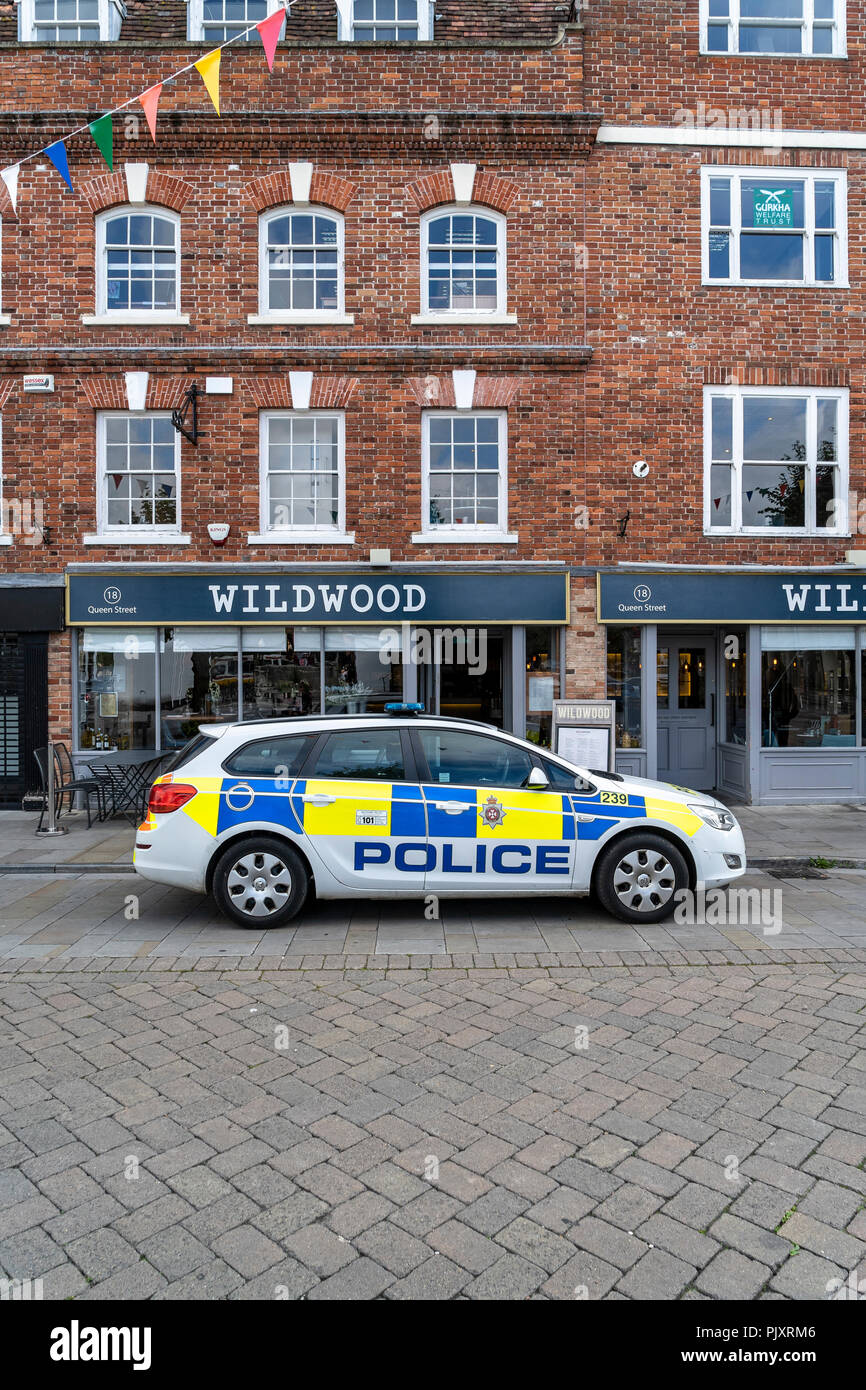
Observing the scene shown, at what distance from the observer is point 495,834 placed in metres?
6.40

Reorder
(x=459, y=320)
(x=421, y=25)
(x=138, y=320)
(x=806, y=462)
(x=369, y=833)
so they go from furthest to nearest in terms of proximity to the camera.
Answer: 1. (x=806, y=462)
2. (x=421, y=25)
3. (x=459, y=320)
4. (x=138, y=320)
5. (x=369, y=833)

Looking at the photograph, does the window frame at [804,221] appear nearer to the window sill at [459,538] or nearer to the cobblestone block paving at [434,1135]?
the window sill at [459,538]

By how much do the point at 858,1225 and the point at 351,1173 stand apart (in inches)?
71.6

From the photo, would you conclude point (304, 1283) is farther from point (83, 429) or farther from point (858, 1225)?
point (83, 429)

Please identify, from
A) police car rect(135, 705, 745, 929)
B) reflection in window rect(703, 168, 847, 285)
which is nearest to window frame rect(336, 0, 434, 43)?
reflection in window rect(703, 168, 847, 285)

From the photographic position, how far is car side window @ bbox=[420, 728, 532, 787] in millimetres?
6551

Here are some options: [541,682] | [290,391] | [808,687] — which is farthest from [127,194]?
[808,687]

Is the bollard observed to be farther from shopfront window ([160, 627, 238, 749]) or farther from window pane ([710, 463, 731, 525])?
window pane ([710, 463, 731, 525])

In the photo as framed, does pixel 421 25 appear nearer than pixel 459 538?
No

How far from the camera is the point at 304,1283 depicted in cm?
266

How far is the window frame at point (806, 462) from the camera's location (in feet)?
39.9

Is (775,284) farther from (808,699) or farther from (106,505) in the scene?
(106,505)

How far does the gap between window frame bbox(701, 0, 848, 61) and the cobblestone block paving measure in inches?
504

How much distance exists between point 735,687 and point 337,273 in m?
8.30
